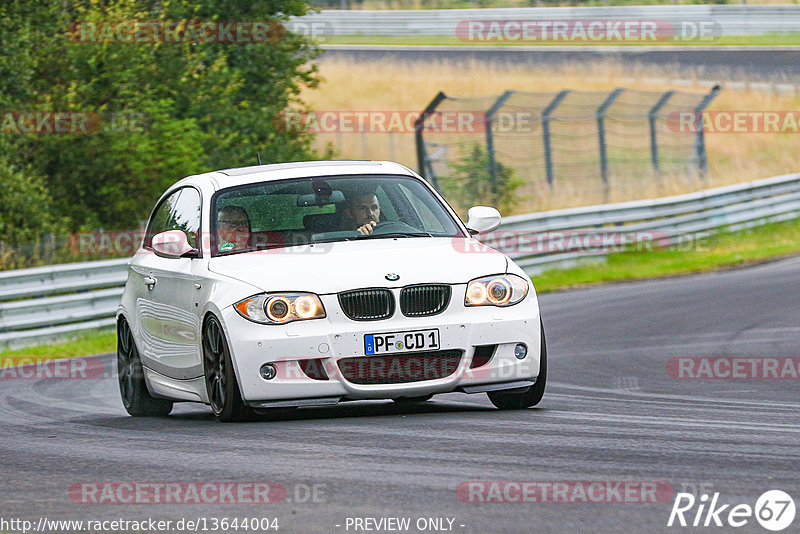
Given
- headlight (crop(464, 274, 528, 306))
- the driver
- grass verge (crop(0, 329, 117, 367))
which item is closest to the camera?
headlight (crop(464, 274, 528, 306))

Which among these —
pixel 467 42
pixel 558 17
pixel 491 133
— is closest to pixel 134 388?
pixel 491 133

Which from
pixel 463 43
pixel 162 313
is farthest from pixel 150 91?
pixel 463 43

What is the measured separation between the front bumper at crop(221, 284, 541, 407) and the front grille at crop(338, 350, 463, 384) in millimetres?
26

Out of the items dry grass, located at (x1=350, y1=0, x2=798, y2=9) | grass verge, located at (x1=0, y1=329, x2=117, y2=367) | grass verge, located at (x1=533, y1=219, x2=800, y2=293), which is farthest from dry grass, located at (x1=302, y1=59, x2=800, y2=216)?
grass verge, located at (x1=0, y1=329, x2=117, y2=367)

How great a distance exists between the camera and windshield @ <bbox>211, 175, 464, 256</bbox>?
8.79m

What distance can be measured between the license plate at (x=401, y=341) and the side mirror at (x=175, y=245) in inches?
60.9

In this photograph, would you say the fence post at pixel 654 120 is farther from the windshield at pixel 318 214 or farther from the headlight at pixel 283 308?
the headlight at pixel 283 308

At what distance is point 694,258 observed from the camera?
875 inches

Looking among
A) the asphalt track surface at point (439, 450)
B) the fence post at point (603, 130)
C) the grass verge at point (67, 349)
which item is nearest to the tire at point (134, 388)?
the asphalt track surface at point (439, 450)

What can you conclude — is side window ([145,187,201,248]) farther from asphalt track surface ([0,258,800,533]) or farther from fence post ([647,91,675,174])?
fence post ([647,91,675,174])

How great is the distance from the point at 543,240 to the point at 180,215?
12.3m

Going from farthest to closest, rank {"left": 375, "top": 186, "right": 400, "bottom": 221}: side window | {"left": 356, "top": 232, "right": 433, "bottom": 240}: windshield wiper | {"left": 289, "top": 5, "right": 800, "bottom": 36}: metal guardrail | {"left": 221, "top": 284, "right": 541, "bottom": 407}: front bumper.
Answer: {"left": 289, "top": 5, "right": 800, "bottom": 36}: metal guardrail → {"left": 375, "top": 186, "right": 400, "bottom": 221}: side window → {"left": 356, "top": 232, "right": 433, "bottom": 240}: windshield wiper → {"left": 221, "top": 284, "right": 541, "bottom": 407}: front bumper

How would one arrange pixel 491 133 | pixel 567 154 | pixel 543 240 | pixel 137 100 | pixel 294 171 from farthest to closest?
pixel 567 154 → pixel 491 133 → pixel 137 100 → pixel 543 240 → pixel 294 171

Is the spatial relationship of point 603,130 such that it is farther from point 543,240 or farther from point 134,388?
point 134,388
